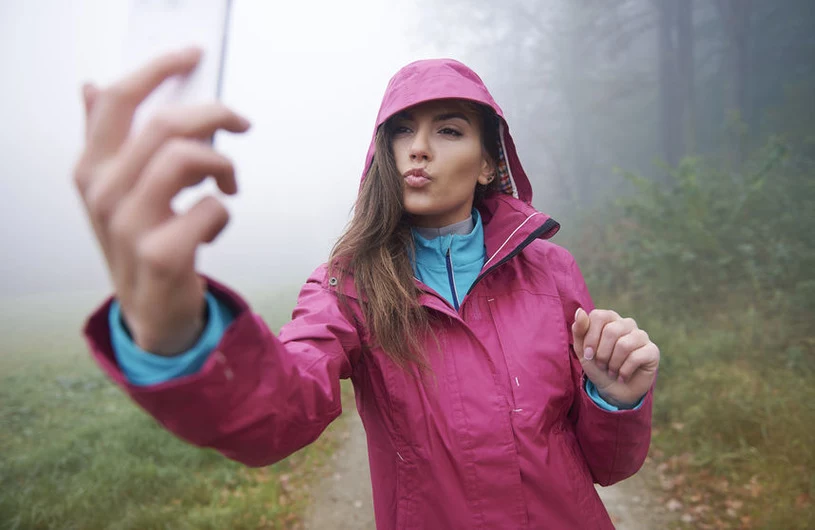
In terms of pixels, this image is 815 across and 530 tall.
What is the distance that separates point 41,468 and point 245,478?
1.69 m

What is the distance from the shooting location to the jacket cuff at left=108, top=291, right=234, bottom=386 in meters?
0.66

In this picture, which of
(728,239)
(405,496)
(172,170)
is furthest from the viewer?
(728,239)

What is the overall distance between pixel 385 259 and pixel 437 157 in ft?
1.39

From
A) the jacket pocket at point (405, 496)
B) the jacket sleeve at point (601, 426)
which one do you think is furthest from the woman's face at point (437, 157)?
the jacket pocket at point (405, 496)

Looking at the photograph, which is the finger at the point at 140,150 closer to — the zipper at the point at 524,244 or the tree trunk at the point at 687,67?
the zipper at the point at 524,244

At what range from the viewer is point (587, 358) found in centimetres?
126

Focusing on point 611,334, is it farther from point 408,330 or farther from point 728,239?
point 728,239

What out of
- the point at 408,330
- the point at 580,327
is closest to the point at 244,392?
the point at 408,330

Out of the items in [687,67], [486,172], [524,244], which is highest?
[687,67]

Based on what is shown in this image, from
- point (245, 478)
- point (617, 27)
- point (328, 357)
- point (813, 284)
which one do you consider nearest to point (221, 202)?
point (328, 357)

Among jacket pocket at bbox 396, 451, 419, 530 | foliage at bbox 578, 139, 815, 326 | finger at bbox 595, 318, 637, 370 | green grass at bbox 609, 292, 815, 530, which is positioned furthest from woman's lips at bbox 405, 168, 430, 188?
foliage at bbox 578, 139, 815, 326

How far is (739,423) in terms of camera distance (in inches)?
167

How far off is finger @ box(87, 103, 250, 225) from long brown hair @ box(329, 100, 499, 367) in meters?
0.87

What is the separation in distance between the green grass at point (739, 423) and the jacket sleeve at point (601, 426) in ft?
9.91
